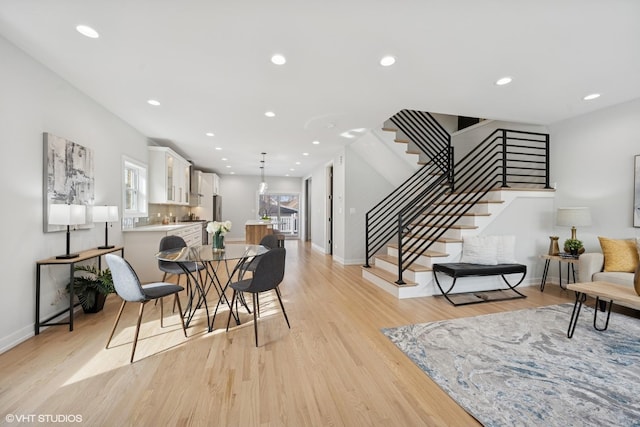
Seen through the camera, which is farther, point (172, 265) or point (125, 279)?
point (172, 265)

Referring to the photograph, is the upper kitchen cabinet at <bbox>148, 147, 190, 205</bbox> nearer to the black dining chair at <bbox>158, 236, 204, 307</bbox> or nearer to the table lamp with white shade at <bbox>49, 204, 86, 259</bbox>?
the black dining chair at <bbox>158, 236, 204, 307</bbox>

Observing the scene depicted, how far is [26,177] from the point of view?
2449mm

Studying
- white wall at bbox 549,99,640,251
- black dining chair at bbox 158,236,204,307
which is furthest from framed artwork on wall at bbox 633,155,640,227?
black dining chair at bbox 158,236,204,307

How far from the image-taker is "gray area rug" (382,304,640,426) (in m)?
1.62

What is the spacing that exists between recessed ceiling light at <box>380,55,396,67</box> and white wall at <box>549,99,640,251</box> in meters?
3.67

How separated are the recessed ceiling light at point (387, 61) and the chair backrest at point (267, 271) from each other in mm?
2033

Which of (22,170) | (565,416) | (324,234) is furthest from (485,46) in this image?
(324,234)

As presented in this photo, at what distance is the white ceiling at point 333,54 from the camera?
1.88m

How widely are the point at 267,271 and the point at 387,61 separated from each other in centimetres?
230

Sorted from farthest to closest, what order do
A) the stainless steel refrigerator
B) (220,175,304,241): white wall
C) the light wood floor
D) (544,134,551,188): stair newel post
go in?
(220,175,304,241): white wall
the stainless steel refrigerator
(544,134,551,188): stair newel post
the light wood floor

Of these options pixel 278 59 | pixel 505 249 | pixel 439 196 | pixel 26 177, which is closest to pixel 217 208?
pixel 26 177

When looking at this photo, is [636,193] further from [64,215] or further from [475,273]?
[64,215]

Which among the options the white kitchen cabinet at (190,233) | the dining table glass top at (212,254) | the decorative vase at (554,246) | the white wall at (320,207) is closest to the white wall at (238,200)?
the white wall at (320,207)

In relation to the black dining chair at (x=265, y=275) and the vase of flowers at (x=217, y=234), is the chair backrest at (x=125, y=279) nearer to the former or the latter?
the black dining chair at (x=265, y=275)
